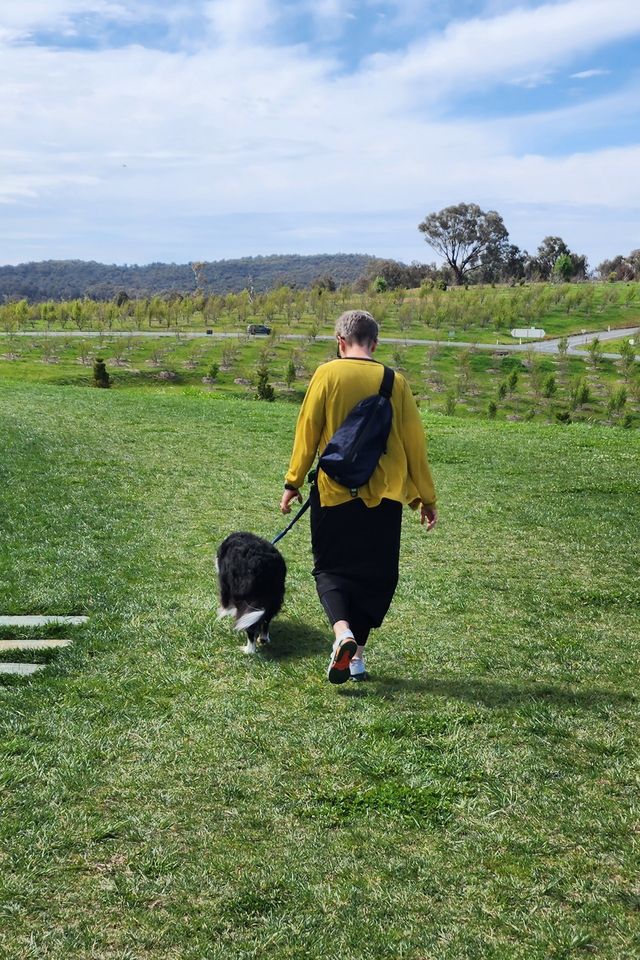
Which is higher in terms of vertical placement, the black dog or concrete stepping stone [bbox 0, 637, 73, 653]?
the black dog

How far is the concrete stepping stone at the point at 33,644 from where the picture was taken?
16.4 ft

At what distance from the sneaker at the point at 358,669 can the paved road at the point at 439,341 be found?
4196 cm

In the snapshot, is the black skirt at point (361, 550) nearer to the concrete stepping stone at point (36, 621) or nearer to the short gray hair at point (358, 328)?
the short gray hair at point (358, 328)

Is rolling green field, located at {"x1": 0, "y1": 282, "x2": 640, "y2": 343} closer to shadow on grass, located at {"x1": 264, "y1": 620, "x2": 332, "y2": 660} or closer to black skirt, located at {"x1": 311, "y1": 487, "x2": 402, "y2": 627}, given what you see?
shadow on grass, located at {"x1": 264, "y1": 620, "x2": 332, "y2": 660}

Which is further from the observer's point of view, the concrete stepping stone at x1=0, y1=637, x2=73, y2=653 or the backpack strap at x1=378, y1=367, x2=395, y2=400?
the concrete stepping stone at x1=0, y1=637, x2=73, y2=653

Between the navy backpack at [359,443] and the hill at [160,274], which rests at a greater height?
the hill at [160,274]

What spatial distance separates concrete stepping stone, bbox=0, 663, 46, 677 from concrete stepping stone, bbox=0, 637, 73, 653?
0.23 metres

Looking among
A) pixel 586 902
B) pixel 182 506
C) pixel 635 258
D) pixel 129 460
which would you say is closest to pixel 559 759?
pixel 586 902

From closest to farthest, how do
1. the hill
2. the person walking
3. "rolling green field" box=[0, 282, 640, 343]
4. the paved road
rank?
1. the person walking
2. the paved road
3. "rolling green field" box=[0, 282, 640, 343]
4. the hill

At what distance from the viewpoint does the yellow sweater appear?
175 inches

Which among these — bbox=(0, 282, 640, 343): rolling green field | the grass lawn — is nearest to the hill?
bbox=(0, 282, 640, 343): rolling green field

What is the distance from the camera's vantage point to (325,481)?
4.50 metres

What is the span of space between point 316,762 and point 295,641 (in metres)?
1.66

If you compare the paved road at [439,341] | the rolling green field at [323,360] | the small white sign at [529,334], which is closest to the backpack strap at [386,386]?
the rolling green field at [323,360]
